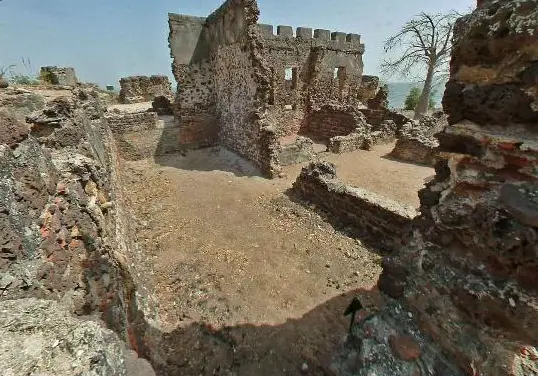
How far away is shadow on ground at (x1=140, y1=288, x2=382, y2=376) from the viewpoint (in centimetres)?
336

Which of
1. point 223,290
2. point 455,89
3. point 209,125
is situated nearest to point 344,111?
point 209,125

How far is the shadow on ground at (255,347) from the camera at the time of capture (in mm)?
3361

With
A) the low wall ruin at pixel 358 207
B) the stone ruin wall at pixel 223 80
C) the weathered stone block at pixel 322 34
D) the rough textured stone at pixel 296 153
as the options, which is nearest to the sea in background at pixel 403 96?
the low wall ruin at pixel 358 207

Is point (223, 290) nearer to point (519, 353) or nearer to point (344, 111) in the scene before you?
point (519, 353)

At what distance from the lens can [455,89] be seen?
196 cm

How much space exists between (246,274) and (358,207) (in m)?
2.76

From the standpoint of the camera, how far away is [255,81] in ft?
29.1

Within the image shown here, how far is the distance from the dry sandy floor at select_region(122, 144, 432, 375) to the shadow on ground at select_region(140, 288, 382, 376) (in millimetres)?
13

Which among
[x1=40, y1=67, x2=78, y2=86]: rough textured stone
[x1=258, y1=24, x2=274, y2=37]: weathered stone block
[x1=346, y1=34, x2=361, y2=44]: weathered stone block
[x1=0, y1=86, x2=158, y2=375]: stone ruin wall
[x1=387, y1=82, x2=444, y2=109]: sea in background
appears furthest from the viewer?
[x1=387, y1=82, x2=444, y2=109]: sea in background

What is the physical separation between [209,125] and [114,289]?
9.83 metres

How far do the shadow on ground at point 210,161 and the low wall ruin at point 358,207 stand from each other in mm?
2434

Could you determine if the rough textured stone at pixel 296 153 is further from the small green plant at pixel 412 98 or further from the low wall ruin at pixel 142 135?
the small green plant at pixel 412 98

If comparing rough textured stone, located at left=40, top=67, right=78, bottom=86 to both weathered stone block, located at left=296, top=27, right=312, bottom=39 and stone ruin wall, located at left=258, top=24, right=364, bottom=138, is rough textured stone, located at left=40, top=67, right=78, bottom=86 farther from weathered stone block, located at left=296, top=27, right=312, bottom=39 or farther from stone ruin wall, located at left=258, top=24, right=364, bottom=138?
weathered stone block, located at left=296, top=27, right=312, bottom=39

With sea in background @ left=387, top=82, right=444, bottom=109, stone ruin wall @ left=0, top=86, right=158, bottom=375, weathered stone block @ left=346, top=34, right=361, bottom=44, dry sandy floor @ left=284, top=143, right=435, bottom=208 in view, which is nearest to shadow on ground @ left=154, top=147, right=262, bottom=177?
dry sandy floor @ left=284, top=143, right=435, bottom=208
